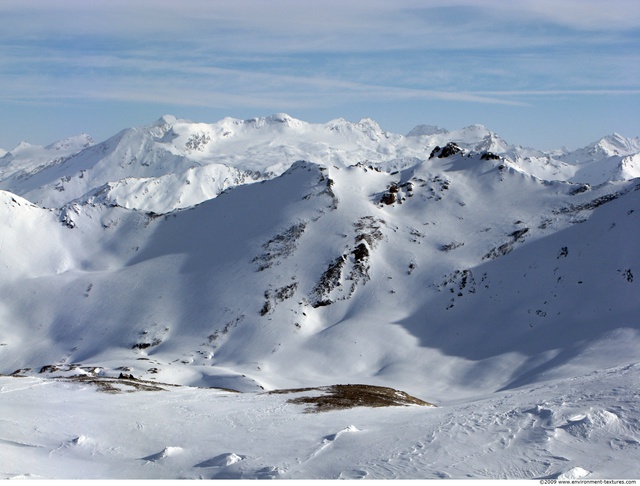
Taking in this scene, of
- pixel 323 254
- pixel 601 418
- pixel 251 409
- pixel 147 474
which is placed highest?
pixel 601 418

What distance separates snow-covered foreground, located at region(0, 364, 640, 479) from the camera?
2511 centimetres

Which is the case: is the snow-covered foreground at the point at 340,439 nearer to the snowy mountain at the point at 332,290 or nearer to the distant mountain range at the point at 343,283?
the snowy mountain at the point at 332,290

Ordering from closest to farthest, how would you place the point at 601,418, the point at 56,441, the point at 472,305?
the point at 601,418, the point at 56,441, the point at 472,305

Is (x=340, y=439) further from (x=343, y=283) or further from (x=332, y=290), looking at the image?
(x=343, y=283)

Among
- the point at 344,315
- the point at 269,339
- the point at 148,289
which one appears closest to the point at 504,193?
the point at 344,315

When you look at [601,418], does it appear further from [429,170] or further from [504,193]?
[429,170]

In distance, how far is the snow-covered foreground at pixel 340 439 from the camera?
989 inches

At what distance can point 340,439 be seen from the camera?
2955 centimetres

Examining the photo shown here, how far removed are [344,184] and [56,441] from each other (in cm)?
11017

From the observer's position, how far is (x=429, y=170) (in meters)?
142

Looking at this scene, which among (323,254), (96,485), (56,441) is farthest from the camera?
(323,254)

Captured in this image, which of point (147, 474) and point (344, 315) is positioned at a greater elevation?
point (147, 474)

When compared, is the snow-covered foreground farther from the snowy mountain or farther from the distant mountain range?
the distant mountain range

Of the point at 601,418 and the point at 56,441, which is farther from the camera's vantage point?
the point at 56,441
